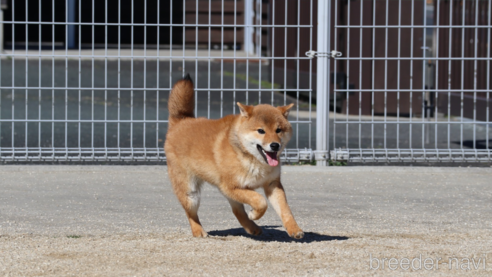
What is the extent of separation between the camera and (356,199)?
21.2 feet

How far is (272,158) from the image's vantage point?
4531mm

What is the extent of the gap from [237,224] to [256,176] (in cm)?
92

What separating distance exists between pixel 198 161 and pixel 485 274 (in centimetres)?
200

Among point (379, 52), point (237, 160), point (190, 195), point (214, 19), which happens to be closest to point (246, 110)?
point (237, 160)

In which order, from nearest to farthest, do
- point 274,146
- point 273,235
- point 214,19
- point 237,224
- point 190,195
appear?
point 274,146 → point 190,195 → point 273,235 → point 237,224 → point 214,19

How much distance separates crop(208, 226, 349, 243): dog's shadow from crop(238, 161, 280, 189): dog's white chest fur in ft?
1.48

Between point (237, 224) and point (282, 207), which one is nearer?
point (282, 207)

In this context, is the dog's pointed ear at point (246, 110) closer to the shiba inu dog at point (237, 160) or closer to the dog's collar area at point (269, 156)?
the shiba inu dog at point (237, 160)

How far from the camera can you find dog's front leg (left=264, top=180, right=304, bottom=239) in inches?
174

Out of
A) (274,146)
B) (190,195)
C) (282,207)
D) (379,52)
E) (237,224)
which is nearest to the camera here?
(274,146)

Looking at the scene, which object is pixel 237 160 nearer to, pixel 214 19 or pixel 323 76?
pixel 323 76

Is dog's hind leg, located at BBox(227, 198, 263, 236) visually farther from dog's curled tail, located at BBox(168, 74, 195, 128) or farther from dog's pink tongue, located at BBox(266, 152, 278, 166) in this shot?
dog's curled tail, located at BBox(168, 74, 195, 128)

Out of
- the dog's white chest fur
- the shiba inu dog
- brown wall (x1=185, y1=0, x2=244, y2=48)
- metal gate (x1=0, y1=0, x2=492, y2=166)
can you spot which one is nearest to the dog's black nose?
the shiba inu dog

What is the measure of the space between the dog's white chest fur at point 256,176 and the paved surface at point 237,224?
399 millimetres
